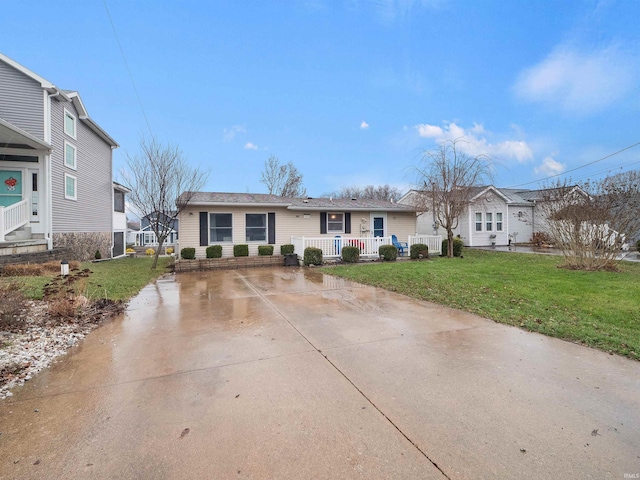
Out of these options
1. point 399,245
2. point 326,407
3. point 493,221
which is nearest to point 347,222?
point 399,245

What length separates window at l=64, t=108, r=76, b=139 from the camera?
39.1ft

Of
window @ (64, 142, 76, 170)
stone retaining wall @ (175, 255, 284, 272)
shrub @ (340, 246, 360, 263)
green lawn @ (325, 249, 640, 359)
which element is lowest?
green lawn @ (325, 249, 640, 359)

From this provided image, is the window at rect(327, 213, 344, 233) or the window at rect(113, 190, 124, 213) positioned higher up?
the window at rect(113, 190, 124, 213)

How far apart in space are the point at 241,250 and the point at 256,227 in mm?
1446

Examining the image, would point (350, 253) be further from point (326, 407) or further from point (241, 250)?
point (326, 407)

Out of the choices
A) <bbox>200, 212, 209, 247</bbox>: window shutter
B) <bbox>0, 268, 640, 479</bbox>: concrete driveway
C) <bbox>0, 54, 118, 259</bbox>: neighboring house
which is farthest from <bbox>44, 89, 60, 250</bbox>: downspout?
<bbox>0, 268, 640, 479</bbox>: concrete driveway

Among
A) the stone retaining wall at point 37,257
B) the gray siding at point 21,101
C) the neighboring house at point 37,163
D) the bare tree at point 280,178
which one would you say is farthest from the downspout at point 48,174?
the bare tree at point 280,178

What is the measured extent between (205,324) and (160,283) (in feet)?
15.5

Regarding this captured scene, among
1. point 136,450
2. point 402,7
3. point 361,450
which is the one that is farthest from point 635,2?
point 136,450

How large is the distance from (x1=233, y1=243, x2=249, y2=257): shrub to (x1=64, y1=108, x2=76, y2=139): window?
26.4ft

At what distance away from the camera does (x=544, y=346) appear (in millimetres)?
3604

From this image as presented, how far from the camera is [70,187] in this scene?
12.3 m

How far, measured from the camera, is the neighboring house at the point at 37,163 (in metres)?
9.96

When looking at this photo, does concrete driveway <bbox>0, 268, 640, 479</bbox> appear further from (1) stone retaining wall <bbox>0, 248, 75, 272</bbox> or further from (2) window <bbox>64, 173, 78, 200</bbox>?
(2) window <bbox>64, 173, 78, 200</bbox>
